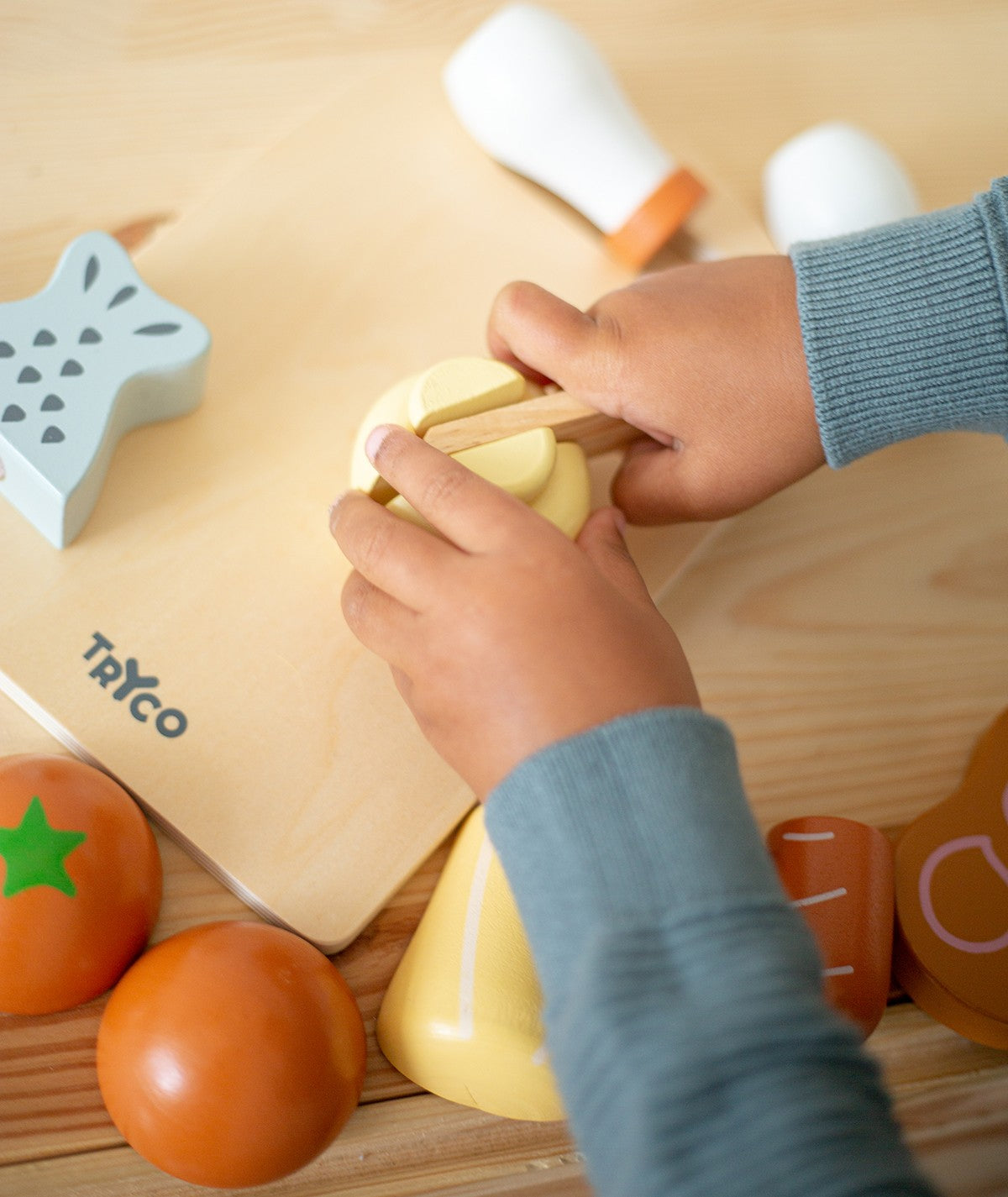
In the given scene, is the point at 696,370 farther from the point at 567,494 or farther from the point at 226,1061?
the point at 226,1061

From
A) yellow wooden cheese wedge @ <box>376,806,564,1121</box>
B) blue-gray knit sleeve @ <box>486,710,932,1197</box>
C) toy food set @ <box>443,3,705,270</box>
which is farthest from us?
toy food set @ <box>443,3,705,270</box>

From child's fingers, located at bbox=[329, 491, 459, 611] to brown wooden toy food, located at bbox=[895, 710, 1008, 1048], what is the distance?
244 millimetres

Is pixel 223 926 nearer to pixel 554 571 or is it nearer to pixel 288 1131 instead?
pixel 288 1131

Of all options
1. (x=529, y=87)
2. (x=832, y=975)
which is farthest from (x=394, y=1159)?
(x=529, y=87)

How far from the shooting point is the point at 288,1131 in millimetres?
332

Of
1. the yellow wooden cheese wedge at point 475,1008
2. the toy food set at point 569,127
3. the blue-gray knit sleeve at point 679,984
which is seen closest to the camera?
the blue-gray knit sleeve at point 679,984

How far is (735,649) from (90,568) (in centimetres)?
30

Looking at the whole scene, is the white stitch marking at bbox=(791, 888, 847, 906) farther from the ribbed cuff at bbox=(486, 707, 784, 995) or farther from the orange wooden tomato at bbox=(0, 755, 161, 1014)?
the orange wooden tomato at bbox=(0, 755, 161, 1014)

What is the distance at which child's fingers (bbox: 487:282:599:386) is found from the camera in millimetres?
441

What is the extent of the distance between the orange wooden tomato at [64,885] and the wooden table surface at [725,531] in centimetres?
3

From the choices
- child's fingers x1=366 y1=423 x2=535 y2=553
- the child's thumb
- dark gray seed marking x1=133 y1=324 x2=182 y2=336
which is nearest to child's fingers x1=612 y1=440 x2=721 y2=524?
the child's thumb

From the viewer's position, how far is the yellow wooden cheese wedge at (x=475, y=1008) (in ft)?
1.19

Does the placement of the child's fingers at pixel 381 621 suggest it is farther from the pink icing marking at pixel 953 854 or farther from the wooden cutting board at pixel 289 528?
the pink icing marking at pixel 953 854

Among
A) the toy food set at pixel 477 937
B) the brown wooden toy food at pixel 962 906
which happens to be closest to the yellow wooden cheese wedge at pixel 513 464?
the toy food set at pixel 477 937
